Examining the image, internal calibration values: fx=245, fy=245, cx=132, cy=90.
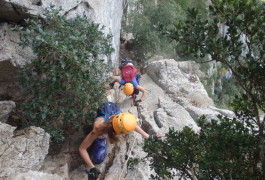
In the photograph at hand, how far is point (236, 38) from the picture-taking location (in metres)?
2.68

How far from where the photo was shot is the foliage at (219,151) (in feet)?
8.74

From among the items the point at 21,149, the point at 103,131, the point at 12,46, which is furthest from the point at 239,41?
the point at 12,46

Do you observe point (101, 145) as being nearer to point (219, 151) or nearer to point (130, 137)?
point (130, 137)

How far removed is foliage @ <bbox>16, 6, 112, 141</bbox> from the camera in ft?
15.4

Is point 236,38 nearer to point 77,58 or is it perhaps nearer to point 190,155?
point 190,155

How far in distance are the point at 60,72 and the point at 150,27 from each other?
953cm

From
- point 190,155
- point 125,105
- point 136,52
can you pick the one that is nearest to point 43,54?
point 190,155

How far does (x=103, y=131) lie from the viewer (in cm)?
551

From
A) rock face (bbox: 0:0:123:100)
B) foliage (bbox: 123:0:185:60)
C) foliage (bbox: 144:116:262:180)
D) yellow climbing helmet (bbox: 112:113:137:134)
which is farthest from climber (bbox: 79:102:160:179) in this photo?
foliage (bbox: 123:0:185:60)

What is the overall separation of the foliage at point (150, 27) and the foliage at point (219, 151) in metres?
10.4

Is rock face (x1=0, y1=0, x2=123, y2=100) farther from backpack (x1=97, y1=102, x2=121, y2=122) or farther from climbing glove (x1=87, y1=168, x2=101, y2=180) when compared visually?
climbing glove (x1=87, y1=168, x2=101, y2=180)

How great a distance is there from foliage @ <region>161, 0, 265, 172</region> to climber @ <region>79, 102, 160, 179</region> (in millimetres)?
2535

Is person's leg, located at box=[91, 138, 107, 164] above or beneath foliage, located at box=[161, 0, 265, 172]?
beneath

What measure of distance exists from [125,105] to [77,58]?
4.45 metres
